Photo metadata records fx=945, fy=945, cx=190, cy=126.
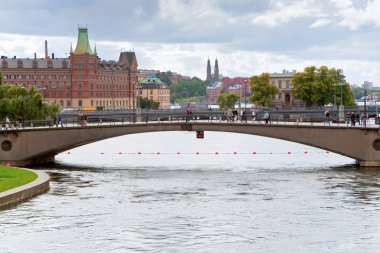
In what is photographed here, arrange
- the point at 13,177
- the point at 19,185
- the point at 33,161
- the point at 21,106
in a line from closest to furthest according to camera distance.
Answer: the point at 19,185, the point at 13,177, the point at 33,161, the point at 21,106

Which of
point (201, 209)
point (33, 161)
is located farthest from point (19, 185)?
point (33, 161)

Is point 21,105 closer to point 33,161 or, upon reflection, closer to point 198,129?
point 33,161

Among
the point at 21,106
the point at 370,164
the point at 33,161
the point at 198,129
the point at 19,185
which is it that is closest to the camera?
the point at 19,185

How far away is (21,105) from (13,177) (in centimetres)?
4497

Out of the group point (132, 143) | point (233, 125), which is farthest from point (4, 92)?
point (233, 125)

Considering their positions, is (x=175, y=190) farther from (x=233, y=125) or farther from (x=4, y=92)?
(x=4, y=92)

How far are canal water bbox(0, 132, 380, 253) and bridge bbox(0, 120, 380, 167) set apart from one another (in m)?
1.97

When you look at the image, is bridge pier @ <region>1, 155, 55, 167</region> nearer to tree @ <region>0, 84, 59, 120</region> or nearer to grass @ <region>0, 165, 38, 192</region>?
grass @ <region>0, 165, 38, 192</region>

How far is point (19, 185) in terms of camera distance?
65062 mm

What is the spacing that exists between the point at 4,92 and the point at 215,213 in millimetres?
66589

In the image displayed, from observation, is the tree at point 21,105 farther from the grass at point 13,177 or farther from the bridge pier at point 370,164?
the bridge pier at point 370,164

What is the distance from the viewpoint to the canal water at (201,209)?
47.7m

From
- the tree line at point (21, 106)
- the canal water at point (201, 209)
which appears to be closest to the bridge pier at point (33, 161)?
the canal water at point (201, 209)

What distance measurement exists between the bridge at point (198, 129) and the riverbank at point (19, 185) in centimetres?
1435
